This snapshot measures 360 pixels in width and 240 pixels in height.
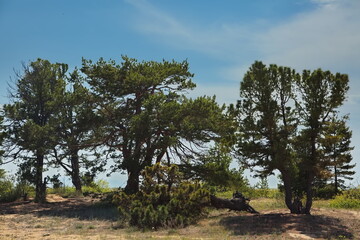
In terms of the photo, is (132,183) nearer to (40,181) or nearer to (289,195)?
(40,181)

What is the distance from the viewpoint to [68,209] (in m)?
25.5

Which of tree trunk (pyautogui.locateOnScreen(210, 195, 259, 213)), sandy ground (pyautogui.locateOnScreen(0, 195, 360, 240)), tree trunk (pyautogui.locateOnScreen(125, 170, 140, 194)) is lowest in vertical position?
sandy ground (pyautogui.locateOnScreen(0, 195, 360, 240))

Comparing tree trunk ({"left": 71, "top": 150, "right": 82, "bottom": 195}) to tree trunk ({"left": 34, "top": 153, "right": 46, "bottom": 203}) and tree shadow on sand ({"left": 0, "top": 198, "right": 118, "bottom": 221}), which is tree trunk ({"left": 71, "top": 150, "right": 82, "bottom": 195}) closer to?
tree trunk ({"left": 34, "top": 153, "right": 46, "bottom": 203})

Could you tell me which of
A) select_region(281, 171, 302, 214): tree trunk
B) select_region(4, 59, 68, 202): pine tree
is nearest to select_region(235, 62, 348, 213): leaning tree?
select_region(281, 171, 302, 214): tree trunk

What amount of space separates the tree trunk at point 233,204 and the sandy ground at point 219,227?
0.32 meters

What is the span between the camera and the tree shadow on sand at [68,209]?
874 inches

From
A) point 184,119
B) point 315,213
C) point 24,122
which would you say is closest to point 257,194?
point 184,119

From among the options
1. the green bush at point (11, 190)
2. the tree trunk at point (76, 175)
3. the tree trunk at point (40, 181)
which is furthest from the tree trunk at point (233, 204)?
the green bush at point (11, 190)

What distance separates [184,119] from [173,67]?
13.6 ft

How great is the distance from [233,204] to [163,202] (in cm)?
370

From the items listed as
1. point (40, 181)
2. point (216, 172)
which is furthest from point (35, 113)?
point (216, 172)

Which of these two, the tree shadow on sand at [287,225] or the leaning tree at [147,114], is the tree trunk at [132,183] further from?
the tree shadow on sand at [287,225]

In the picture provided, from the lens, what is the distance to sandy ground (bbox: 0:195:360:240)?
46.0ft

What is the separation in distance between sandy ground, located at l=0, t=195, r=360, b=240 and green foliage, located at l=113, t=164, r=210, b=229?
26.1 inches
